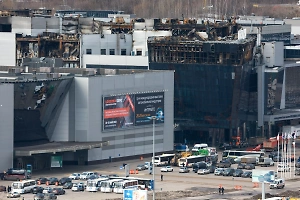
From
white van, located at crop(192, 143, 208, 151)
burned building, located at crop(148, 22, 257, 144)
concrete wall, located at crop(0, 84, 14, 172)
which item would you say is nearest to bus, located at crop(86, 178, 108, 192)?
concrete wall, located at crop(0, 84, 14, 172)

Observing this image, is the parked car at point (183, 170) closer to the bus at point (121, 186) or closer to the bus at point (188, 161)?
the bus at point (188, 161)

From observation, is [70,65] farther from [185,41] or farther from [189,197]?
[189,197]

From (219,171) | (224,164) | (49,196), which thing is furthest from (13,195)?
(224,164)

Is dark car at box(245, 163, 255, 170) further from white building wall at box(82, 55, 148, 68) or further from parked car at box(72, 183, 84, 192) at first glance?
white building wall at box(82, 55, 148, 68)

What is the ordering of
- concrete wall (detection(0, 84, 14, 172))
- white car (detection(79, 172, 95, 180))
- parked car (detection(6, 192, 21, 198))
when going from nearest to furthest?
parked car (detection(6, 192, 21, 198)) < white car (detection(79, 172, 95, 180)) < concrete wall (detection(0, 84, 14, 172))

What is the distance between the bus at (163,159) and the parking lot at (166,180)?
155 cm

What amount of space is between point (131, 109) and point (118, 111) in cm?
189

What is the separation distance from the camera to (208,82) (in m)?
180

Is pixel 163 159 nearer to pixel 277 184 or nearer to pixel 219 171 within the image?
pixel 219 171

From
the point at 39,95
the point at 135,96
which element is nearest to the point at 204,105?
the point at 135,96

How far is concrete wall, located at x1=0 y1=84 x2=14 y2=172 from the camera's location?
490ft

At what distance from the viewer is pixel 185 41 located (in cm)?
18088

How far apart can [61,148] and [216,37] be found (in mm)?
46805

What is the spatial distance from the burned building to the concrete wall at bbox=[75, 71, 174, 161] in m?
11.1
